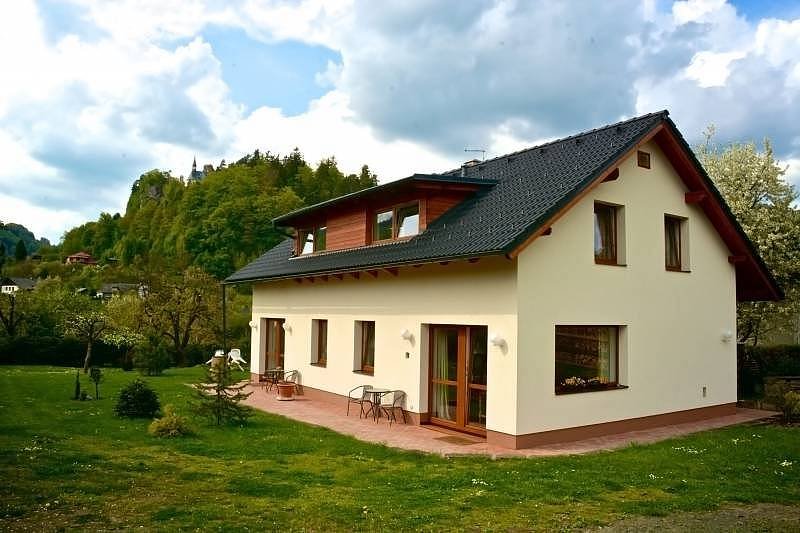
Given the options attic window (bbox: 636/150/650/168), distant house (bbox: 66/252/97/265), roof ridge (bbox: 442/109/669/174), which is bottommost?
attic window (bbox: 636/150/650/168)

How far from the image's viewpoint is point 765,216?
2177 centimetres

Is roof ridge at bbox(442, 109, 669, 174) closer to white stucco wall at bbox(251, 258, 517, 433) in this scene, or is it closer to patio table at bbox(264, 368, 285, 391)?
white stucco wall at bbox(251, 258, 517, 433)

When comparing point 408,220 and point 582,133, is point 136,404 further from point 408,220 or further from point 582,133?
point 582,133

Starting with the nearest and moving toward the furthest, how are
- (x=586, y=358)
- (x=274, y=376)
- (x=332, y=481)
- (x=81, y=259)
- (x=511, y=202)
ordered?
(x=332, y=481) → (x=586, y=358) → (x=511, y=202) → (x=274, y=376) → (x=81, y=259)

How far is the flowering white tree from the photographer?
70.4ft

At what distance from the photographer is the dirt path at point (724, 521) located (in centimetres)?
678

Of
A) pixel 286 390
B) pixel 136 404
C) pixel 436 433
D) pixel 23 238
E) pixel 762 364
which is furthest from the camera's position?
pixel 23 238

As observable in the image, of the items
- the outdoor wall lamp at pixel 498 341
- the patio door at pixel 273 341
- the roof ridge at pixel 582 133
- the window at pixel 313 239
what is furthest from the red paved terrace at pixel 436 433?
the roof ridge at pixel 582 133

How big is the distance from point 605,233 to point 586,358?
274 centimetres

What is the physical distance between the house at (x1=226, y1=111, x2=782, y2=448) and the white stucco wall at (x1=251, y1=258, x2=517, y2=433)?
4 cm

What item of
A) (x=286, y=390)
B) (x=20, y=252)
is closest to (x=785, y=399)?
(x=286, y=390)

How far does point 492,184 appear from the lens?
50.6ft

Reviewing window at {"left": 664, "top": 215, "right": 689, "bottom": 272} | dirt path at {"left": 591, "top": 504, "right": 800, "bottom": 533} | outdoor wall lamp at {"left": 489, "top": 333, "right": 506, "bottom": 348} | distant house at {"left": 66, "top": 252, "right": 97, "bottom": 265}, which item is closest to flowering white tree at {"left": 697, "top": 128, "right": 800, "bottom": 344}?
window at {"left": 664, "top": 215, "right": 689, "bottom": 272}

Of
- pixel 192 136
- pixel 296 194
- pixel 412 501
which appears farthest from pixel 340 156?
pixel 412 501
